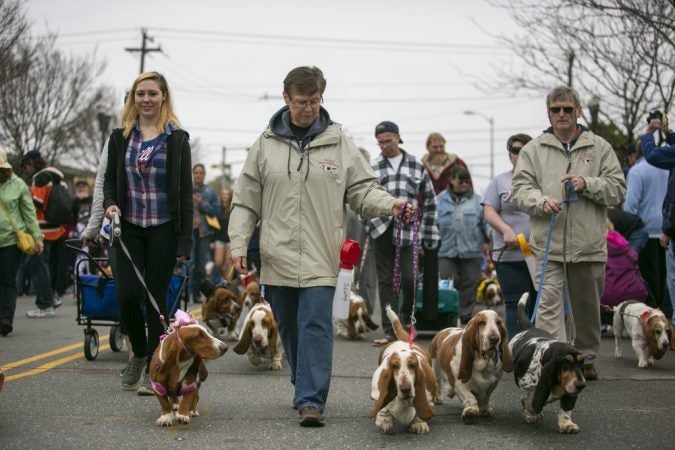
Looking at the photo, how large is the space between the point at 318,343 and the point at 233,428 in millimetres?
721

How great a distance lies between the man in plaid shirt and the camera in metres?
10.2

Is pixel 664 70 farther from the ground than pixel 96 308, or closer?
farther from the ground

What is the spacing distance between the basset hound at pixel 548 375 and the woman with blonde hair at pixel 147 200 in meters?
2.50

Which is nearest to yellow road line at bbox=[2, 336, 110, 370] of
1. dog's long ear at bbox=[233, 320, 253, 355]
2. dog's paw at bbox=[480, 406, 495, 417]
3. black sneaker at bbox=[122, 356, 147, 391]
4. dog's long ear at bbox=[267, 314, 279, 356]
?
black sneaker at bbox=[122, 356, 147, 391]

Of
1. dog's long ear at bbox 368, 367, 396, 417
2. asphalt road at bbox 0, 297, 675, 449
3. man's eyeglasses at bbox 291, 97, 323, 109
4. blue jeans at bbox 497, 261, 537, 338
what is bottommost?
asphalt road at bbox 0, 297, 675, 449

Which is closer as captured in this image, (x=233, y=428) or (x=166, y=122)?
(x=233, y=428)

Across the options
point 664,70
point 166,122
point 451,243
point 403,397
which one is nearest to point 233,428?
point 403,397

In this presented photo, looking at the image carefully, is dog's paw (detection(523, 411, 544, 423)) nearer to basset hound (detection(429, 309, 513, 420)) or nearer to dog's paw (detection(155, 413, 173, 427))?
basset hound (detection(429, 309, 513, 420))

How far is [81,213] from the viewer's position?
16812 mm

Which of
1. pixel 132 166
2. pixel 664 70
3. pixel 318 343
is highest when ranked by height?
pixel 664 70

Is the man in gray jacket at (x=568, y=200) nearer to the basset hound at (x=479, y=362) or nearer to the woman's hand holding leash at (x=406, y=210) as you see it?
the basset hound at (x=479, y=362)

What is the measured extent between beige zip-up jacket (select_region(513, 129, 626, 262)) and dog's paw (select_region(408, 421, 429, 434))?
2107mm

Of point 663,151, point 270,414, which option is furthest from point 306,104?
point 663,151

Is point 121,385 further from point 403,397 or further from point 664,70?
point 664,70
